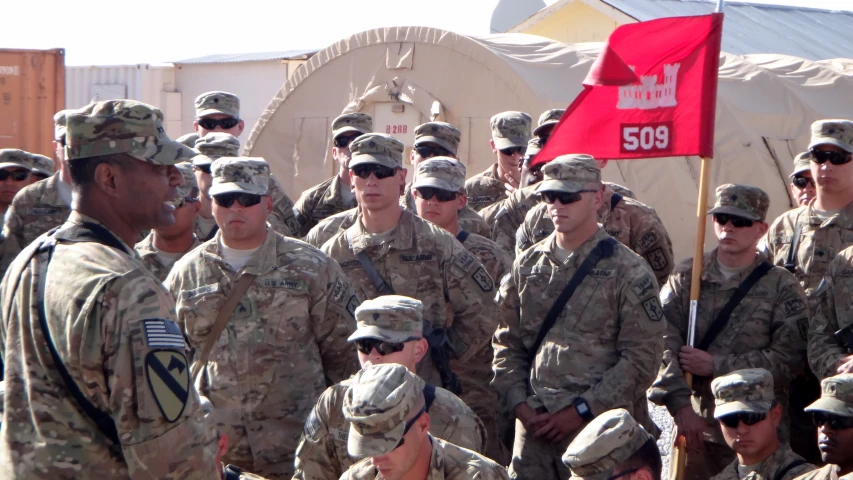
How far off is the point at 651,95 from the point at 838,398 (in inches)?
74.0

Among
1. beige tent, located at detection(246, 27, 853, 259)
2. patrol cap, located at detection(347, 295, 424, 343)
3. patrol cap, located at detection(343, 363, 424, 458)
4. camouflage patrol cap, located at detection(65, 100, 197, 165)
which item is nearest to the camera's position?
camouflage patrol cap, located at detection(65, 100, 197, 165)

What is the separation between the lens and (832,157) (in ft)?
17.6

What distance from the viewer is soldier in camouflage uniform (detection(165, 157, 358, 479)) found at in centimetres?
455

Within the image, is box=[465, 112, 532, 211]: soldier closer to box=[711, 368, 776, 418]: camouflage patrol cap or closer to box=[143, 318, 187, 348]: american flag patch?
box=[711, 368, 776, 418]: camouflage patrol cap

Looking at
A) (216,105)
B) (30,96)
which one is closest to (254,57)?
(30,96)

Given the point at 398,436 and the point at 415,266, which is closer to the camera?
the point at 398,436

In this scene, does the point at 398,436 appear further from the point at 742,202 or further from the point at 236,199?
the point at 742,202

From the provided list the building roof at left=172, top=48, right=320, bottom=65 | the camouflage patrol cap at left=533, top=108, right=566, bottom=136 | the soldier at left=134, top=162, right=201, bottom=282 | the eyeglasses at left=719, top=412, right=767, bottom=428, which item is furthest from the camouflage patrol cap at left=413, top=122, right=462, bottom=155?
the building roof at left=172, top=48, right=320, bottom=65

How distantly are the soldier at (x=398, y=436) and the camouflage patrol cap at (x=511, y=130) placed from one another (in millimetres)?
3722

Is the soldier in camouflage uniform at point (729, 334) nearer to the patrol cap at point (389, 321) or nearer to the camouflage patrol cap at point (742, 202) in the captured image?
A: the camouflage patrol cap at point (742, 202)

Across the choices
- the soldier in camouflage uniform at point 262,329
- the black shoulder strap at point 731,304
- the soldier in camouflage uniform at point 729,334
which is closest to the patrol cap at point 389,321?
the soldier in camouflage uniform at point 262,329

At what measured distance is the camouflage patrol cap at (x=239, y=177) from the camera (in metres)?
4.74

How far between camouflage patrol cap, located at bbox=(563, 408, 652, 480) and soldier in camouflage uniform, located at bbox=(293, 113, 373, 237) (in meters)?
3.56

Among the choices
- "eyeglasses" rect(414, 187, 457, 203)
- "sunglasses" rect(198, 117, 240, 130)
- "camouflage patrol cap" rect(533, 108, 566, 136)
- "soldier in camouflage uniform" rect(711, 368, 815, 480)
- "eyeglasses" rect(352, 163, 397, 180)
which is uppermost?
"camouflage patrol cap" rect(533, 108, 566, 136)
